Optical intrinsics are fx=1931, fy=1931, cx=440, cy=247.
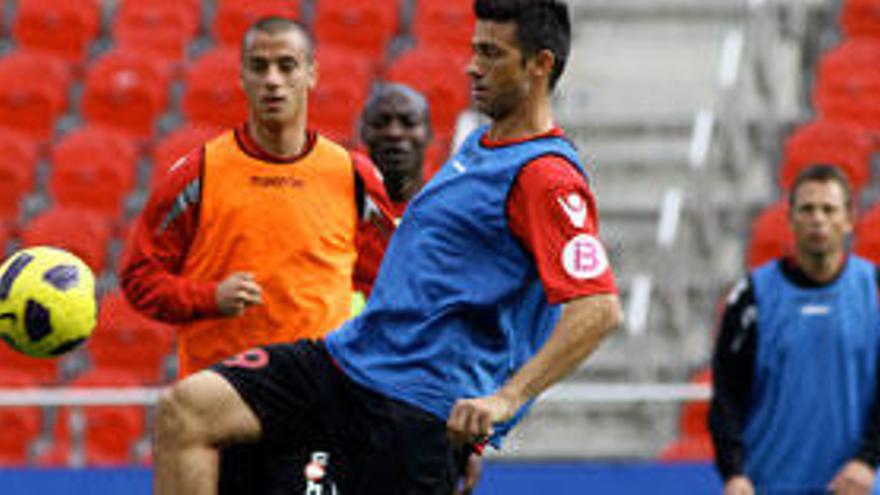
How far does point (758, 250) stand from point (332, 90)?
380cm

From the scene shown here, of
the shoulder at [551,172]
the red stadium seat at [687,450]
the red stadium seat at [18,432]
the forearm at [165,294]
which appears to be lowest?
the red stadium seat at [18,432]

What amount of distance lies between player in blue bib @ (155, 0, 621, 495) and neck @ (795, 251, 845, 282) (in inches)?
120

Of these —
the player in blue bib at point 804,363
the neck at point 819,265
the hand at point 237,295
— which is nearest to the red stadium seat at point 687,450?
the player in blue bib at point 804,363

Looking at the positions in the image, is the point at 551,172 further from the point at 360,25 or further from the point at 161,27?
the point at 161,27

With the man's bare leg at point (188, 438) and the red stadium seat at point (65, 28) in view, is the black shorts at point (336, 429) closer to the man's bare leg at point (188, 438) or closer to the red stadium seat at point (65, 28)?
the man's bare leg at point (188, 438)

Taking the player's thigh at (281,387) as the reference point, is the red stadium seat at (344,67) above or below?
above

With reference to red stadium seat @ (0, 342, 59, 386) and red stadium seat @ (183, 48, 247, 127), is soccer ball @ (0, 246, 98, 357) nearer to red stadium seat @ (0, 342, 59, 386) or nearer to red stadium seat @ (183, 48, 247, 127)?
red stadium seat @ (0, 342, 59, 386)

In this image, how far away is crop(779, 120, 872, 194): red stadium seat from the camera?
13133mm

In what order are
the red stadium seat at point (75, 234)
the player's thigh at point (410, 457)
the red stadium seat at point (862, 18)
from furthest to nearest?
the red stadium seat at point (862, 18), the red stadium seat at point (75, 234), the player's thigh at point (410, 457)

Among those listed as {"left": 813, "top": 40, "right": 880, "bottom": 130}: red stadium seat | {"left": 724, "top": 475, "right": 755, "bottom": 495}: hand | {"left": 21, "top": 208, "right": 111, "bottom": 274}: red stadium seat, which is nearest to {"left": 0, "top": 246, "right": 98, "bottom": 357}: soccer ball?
{"left": 724, "top": 475, "right": 755, "bottom": 495}: hand

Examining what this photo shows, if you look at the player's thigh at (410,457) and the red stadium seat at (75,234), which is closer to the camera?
the player's thigh at (410,457)

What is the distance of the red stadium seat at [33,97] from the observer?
1555 cm

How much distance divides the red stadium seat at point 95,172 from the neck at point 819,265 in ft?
24.4

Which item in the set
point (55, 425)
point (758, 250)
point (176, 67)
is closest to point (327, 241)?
point (55, 425)
